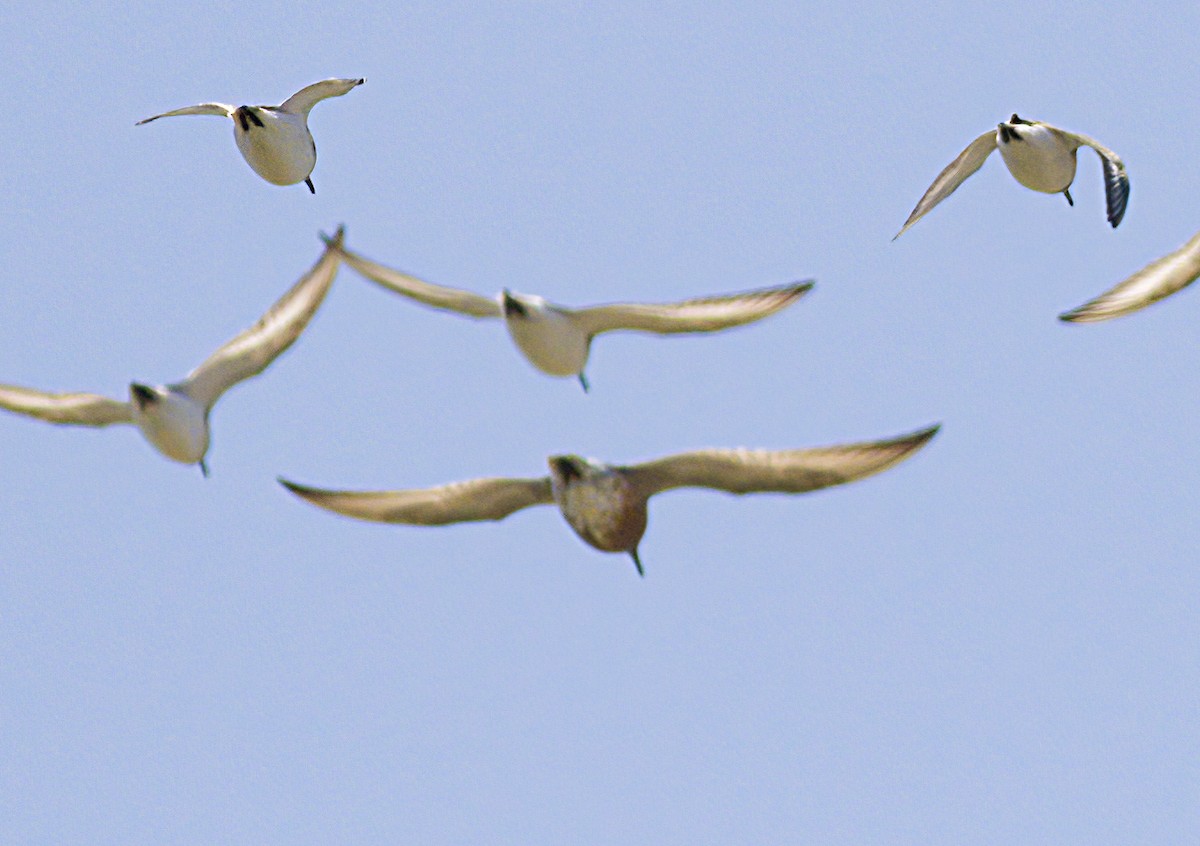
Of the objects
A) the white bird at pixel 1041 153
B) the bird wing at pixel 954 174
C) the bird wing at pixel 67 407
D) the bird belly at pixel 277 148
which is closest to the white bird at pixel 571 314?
the bird belly at pixel 277 148

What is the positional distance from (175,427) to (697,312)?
17.8ft

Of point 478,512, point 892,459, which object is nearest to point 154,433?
point 478,512

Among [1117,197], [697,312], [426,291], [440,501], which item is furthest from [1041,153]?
[440,501]

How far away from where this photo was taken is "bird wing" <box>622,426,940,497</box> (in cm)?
1786

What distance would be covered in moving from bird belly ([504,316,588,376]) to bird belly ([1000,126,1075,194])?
17.1ft

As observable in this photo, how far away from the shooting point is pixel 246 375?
77.0ft

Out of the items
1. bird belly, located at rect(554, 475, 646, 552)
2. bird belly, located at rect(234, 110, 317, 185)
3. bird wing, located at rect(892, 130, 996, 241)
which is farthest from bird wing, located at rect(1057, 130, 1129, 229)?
bird belly, located at rect(234, 110, 317, 185)

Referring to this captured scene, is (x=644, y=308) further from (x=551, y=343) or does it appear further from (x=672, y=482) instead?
(x=672, y=482)

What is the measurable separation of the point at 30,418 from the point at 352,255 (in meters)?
3.80

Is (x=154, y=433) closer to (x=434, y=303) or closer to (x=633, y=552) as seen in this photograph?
(x=434, y=303)

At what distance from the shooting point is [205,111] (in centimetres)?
2409

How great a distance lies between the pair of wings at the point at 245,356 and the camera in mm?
23344

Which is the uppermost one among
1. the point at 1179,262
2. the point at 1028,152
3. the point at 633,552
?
the point at 1028,152

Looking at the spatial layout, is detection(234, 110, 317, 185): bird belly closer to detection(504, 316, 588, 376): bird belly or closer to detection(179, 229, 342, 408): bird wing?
detection(179, 229, 342, 408): bird wing
